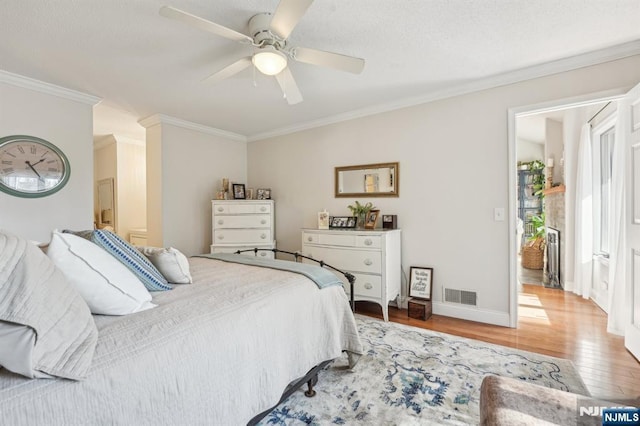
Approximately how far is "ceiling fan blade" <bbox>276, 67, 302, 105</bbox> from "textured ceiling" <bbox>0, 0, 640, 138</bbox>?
0.26m

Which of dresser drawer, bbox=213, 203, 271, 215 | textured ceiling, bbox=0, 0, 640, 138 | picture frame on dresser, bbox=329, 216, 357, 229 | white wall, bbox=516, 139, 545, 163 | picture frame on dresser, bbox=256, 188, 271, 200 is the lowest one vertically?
picture frame on dresser, bbox=329, 216, 357, 229

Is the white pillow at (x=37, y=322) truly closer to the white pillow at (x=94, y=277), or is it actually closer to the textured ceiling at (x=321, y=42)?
the white pillow at (x=94, y=277)

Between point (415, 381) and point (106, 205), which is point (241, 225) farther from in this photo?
point (106, 205)

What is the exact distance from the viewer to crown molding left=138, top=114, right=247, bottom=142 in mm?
3861

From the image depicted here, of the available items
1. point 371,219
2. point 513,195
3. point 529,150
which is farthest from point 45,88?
point 529,150

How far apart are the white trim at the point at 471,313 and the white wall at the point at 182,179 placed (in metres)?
3.31

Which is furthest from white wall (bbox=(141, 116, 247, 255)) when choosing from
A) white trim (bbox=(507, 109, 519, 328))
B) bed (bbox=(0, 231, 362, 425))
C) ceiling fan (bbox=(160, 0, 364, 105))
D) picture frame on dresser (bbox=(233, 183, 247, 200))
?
white trim (bbox=(507, 109, 519, 328))

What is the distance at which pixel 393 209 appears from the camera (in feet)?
11.7

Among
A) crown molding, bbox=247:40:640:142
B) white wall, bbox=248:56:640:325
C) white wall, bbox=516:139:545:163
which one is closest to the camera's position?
crown molding, bbox=247:40:640:142

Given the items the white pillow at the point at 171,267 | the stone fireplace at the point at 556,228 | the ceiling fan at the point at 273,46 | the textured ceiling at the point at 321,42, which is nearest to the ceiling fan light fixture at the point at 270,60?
the ceiling fan at the point at 273,46

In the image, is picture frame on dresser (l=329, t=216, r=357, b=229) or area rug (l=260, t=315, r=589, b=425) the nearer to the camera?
area rug (l=260, t=315, r=589, b=425)

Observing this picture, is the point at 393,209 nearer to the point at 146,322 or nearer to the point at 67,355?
the point at 146,322

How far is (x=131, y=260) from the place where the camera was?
1527 millimetres

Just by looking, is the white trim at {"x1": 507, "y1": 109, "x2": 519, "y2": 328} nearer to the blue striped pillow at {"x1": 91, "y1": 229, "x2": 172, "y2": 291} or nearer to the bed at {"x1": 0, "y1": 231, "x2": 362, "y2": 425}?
the bed at {"x1": 0, "y1": 231, "x2": 362, "y2": 425}
